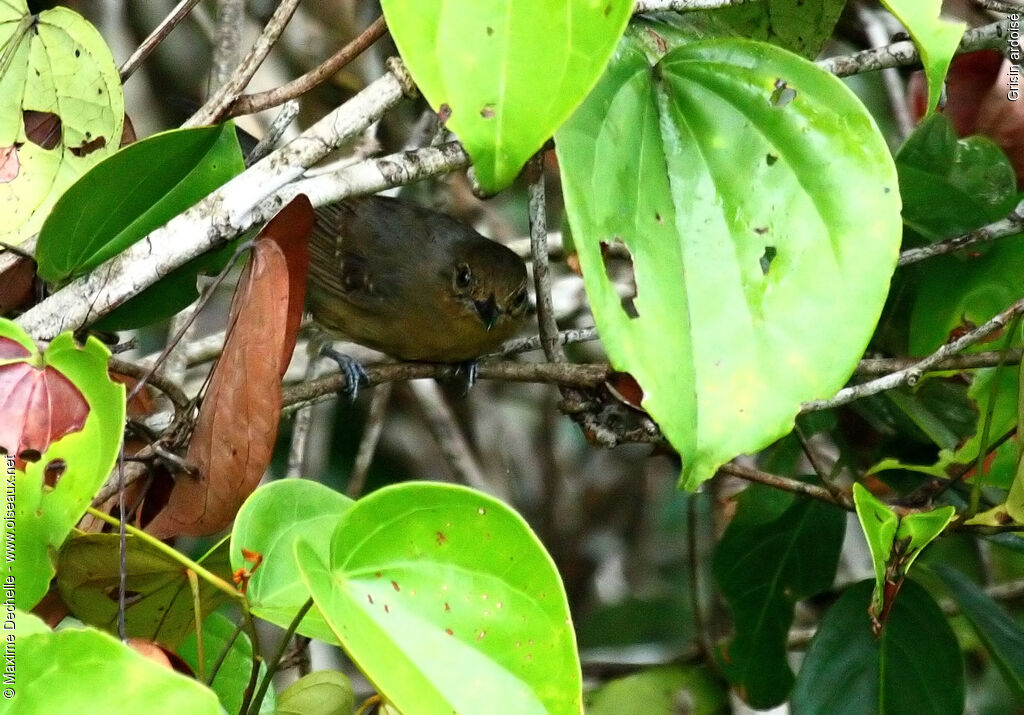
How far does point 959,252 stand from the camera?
2258 millimetres

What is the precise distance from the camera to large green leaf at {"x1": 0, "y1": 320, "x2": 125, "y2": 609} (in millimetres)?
1280

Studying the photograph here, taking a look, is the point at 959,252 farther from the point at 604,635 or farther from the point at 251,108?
the point at 604,635

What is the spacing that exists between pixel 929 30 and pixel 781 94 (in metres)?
0.23

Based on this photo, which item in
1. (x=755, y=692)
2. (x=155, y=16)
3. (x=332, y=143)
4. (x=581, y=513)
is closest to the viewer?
(x=332, y=143)

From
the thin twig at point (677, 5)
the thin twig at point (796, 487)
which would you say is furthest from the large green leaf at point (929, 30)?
the thin twig at point (796, 487)

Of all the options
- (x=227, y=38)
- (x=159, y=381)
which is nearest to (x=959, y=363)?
(x=159, y=381)

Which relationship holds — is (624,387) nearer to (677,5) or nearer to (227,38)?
(677,5)

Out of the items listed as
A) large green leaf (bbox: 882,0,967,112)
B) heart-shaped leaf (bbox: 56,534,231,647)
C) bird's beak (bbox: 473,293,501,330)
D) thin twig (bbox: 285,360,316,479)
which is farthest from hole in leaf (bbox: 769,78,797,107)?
bird's beak (bbox: 473,293,501,330)

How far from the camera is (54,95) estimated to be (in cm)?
185

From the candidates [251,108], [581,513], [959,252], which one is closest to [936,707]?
[959,252]

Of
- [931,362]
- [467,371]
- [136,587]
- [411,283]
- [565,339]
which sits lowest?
[467,371]

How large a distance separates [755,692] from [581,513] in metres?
1.68

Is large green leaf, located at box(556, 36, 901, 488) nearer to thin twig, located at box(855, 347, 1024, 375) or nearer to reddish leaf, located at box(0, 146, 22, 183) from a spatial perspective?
thin twig, located at box(855, 347, 1024, 375)

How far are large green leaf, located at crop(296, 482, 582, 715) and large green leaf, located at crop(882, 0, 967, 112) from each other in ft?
2.38
